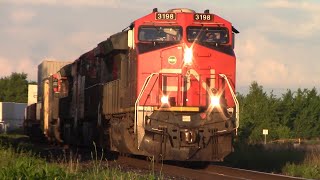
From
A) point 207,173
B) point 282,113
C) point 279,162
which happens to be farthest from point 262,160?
point 282,113

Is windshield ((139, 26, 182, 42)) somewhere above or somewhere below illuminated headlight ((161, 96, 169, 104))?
above

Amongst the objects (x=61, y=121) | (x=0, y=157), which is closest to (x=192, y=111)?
(x=0, y=157)

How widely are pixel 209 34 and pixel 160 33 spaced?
137 cm

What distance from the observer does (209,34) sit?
16812 mm

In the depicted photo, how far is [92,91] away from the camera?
2286cm

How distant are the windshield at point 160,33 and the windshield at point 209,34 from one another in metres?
0.38

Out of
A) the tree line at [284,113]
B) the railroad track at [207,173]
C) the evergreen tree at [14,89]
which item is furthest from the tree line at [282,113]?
the evergreen tree at [14,89]

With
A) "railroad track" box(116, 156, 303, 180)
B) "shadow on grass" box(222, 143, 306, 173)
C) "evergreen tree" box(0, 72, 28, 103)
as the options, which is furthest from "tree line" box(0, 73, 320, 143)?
"evergreen tree" box(0, 72, 28, 103)

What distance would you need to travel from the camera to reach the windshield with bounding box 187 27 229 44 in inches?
658

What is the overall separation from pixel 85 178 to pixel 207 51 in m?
6.66

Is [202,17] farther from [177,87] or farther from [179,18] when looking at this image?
[177,87]

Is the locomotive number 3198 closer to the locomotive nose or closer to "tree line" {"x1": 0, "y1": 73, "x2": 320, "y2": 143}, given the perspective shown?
the locomotive nose

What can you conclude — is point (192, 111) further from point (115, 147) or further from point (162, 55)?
point (115, 147)

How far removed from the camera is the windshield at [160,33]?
54.1 feet
